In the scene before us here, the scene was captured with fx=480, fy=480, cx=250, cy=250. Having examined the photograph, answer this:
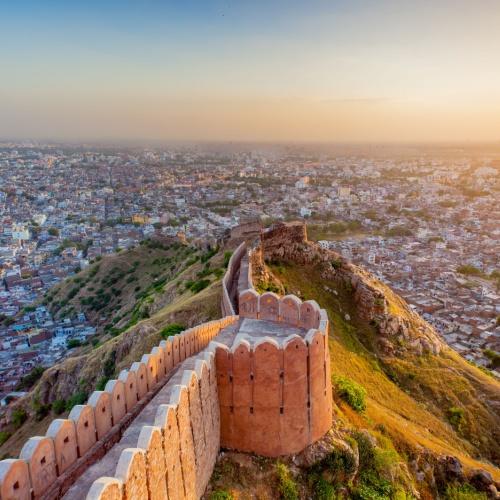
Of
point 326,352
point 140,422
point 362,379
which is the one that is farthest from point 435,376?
point 140,422

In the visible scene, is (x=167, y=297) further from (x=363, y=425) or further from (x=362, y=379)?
(x=363, y=425)

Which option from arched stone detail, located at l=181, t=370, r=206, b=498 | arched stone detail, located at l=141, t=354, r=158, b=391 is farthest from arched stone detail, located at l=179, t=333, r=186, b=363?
arched stone detail, located at l=181, t=370, r=206, b=498

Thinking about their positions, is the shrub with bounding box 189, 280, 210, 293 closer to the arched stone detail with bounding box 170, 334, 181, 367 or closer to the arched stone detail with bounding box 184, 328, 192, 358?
the arched stone detail with bounding box 184, 328, 192, 358

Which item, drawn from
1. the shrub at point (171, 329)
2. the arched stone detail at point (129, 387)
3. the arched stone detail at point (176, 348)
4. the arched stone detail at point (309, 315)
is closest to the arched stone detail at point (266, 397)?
the arched stone detail at point (176, 348)

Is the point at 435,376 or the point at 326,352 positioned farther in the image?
the point at 435,376

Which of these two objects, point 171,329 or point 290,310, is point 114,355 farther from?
point 290,310

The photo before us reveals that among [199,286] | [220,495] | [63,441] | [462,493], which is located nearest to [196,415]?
[220,495]

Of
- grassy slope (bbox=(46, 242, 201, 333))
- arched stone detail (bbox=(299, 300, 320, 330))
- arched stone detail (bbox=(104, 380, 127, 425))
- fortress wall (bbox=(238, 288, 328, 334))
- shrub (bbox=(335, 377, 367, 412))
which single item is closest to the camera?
arched stone detail (bbox=(104, 380, 127, 425))
